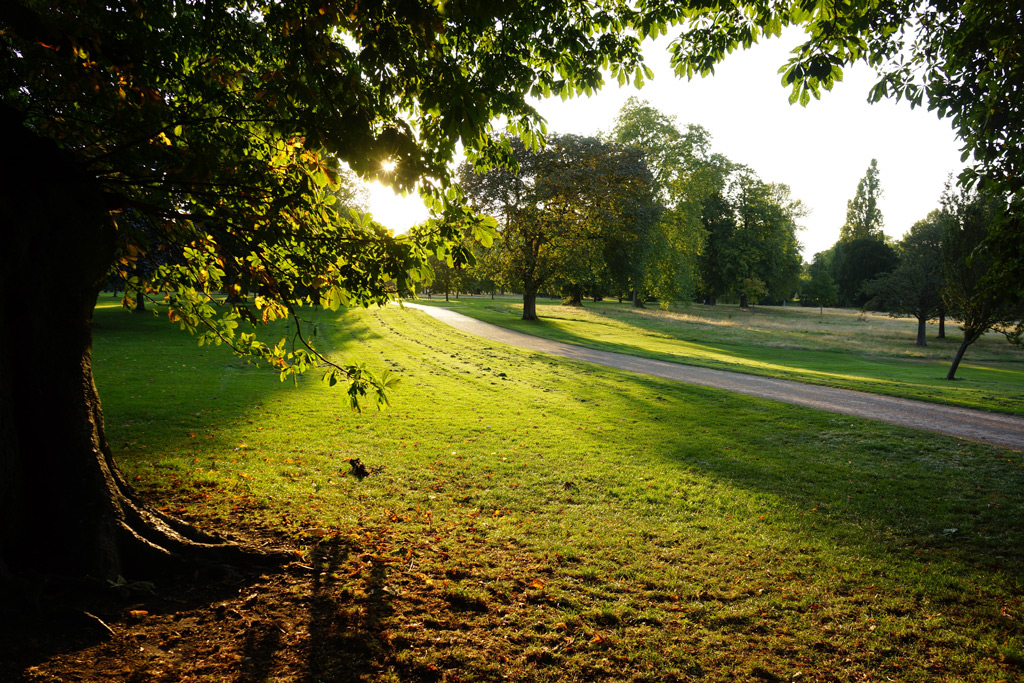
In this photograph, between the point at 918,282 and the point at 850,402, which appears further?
the point at 918,282

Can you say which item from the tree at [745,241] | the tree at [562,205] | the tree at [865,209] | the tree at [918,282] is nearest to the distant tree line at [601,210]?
the tree at [562,205]

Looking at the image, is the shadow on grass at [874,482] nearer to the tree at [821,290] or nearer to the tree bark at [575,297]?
the tree bark at [575,297]

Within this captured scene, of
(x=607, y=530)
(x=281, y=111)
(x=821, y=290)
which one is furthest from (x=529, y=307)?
(x=821, y=290)

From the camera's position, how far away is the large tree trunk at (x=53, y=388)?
11.4ft

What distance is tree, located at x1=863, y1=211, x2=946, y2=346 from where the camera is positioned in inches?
1508

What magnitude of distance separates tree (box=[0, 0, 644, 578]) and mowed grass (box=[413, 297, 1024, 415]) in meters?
14.9

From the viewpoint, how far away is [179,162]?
13.5 feet

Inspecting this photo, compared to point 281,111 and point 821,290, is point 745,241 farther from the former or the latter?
point 281,111

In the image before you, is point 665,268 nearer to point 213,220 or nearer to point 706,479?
point 706,479

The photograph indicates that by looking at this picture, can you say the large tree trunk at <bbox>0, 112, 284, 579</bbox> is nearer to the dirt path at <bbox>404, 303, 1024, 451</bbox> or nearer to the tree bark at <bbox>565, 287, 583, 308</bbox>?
the dirt path at <bbox>404, 303, 1024, 451</bbox>

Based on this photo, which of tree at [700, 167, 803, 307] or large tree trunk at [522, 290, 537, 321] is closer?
large tree trunk at [522, 290, 537, 321]

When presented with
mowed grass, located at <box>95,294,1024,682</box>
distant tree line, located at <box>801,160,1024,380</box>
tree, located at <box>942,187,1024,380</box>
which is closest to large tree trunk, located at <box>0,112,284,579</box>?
mowed grass, located at <box>95,294,1024,682</box>

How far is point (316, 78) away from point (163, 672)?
406 centimetres

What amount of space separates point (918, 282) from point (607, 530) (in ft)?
152
